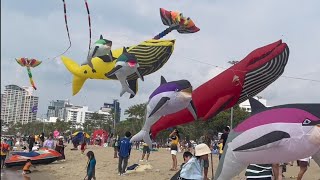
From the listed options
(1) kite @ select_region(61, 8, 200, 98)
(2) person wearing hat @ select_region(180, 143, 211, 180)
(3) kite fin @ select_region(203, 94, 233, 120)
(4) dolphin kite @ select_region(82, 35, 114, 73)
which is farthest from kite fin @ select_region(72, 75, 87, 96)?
(2) person wearing hat @ select_region(180, 143, 211, 180)

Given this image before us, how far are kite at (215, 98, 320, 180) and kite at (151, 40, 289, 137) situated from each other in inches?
129

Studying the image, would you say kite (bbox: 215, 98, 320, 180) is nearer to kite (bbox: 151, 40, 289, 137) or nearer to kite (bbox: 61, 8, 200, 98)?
kite (bbox: 151, 40, 289, 137)

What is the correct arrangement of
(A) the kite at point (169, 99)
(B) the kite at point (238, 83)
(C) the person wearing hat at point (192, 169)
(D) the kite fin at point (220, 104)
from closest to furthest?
(C) the person wearing hat at point (192, 169), (A) the kite at point (169, 99), (B) the kite at point (238, 83), (D) the kite fin at point (220, 104)

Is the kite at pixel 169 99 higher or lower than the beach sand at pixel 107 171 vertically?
higher

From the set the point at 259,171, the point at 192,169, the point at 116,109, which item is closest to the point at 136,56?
the point at 192,169

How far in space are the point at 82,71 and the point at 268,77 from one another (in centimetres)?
531

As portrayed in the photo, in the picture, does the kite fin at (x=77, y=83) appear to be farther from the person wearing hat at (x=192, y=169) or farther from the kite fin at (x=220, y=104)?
the person wearing hat at (x=192, y=169)

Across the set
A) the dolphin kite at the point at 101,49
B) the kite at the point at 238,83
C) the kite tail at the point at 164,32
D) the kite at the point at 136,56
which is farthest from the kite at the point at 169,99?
the kite tail at the point at 164,32

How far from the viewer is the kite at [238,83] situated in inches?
408

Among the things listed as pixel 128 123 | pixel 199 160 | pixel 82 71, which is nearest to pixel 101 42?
pixel 82 71

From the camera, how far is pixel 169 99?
33.2 ft

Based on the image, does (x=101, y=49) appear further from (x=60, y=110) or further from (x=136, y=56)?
(x=60, y=110)

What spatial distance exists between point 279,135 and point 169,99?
384 cm

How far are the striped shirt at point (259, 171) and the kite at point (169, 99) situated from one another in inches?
127
